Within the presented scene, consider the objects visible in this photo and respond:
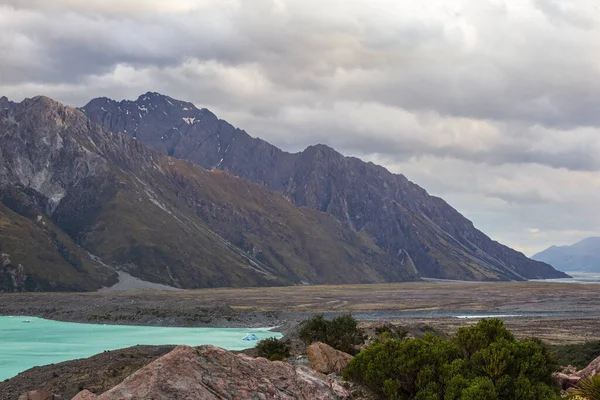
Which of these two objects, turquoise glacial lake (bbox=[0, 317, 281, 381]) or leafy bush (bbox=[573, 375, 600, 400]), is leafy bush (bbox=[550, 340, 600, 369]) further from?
turquoise glacial lake (bbox=[0, 317, 281, 381])

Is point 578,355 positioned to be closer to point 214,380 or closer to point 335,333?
point 335,333

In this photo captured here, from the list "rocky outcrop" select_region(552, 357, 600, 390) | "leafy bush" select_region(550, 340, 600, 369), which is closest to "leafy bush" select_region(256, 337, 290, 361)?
"rocky outcrop" select_region(552, 357, 600, 390)

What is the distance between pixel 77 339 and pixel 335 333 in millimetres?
54692

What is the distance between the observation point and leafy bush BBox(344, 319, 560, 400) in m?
28.6

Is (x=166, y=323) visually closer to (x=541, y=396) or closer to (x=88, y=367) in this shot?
(x=88, y=367)

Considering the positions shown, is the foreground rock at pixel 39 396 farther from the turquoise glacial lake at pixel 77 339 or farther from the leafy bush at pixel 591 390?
the leafy bush at pixel 591 390

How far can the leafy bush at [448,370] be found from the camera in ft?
94.0

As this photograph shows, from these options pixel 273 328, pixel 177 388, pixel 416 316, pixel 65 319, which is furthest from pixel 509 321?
pixel 177 388

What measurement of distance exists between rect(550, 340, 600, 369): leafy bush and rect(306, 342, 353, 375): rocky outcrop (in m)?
22.6

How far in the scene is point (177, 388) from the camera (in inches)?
909

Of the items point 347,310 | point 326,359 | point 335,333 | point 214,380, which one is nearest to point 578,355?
point 335,333

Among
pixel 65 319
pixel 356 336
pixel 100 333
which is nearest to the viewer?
pixel 356 336

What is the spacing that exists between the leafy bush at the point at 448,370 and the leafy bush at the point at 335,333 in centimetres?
2160

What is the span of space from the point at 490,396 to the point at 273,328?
Result: 8547 cm
